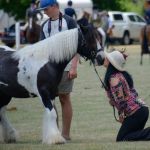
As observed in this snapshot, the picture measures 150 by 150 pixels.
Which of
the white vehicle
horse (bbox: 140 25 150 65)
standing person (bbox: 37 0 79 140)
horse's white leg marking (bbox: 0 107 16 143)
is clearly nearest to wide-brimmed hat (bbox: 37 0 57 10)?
standing person (bbox: 37 0 79 140)

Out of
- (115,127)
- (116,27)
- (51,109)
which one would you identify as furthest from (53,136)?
(116,27)

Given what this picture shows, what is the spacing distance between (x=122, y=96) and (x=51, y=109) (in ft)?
3.38

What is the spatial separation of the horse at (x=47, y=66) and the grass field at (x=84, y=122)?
1.48ft

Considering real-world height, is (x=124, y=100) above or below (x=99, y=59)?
below

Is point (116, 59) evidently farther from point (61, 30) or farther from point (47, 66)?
point (47, 66)

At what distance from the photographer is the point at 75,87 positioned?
19469 mm

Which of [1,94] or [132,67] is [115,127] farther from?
[132,67]

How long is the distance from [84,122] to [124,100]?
2.59 meters

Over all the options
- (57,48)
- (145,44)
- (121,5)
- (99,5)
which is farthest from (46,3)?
(121,5)

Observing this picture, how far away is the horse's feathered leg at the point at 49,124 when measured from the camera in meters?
10.4

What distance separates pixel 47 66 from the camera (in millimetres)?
10641

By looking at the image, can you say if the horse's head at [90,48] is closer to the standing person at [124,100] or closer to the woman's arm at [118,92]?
the standing person at [124,100]

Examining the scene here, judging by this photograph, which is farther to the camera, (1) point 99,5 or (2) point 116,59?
(1) point 99,5

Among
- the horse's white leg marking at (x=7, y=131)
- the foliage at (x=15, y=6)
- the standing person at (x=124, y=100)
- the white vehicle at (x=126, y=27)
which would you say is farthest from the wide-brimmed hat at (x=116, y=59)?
the foliage at (x=15, y=6)
